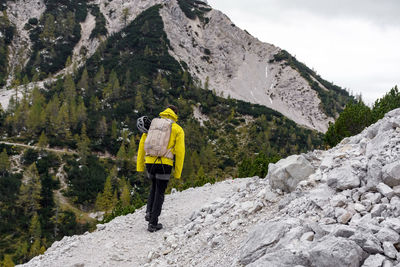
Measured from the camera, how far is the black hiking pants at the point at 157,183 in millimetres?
7191

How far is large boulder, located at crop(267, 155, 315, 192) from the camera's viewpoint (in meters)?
6.20

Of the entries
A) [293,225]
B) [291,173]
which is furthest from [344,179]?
→ [291,173]

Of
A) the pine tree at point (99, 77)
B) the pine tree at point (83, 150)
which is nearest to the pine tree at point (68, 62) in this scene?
the pine tree at point (99, 77)

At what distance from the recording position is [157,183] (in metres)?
7.45

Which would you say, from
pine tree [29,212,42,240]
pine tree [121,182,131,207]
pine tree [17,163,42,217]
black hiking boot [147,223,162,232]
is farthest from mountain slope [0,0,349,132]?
black hiking boot [147,223,162,232]

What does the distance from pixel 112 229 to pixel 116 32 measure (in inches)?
5712

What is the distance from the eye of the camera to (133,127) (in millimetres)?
83062

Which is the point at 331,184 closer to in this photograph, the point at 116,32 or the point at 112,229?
the point at 112,229

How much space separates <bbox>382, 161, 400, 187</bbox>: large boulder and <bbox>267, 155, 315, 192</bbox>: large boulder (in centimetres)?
212

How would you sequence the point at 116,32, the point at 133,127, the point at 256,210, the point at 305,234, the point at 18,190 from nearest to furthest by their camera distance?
the point at 305,234
the point at 256,210
the point at 18,190
the point at 133,127
the point at 116,32

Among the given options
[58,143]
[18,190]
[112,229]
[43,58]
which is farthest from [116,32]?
[112,229]

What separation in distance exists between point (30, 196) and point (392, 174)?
57.0 meters

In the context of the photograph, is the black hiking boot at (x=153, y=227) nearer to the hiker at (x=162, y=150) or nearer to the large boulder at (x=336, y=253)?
the hiker at (x=162, y=150)

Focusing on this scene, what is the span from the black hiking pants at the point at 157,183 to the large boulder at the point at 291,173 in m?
2.60
